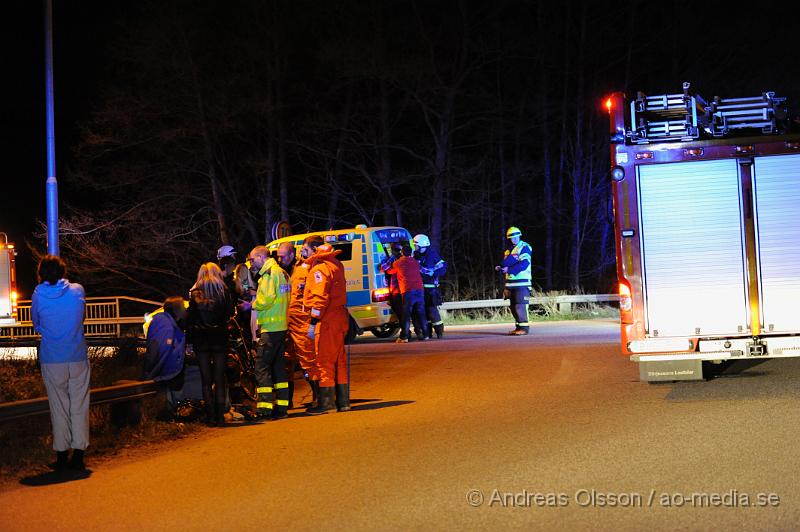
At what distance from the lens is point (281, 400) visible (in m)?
11.0

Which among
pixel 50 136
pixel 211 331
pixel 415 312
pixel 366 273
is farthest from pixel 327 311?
pixel 50 136

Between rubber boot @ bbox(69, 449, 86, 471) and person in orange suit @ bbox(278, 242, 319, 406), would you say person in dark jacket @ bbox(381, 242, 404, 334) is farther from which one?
rubber boot @ bbox(69, 449, 86, 471)

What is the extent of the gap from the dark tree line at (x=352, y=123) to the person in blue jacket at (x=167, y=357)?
19686mm

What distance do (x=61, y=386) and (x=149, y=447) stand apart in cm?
143

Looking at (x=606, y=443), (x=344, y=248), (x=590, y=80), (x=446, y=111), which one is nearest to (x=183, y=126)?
(x=446, y=111)

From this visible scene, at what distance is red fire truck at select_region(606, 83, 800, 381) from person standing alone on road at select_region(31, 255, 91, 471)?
223 inches

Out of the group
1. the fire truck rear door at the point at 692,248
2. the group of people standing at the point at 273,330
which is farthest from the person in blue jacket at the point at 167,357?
the fire truck rear door at the point at 692,248

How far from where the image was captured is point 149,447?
9.63 metres

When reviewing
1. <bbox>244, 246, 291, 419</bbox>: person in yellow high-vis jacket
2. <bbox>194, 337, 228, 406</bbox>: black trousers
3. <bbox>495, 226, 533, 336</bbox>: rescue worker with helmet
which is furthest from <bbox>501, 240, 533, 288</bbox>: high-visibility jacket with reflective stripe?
<bbox>194, 337, 228, 406</bbox>: black trousers

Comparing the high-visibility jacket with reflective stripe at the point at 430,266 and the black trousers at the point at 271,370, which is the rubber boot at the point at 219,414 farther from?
the high-visibility jacket with reflective stripe at the point at 430,266

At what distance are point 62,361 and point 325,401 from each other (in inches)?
133

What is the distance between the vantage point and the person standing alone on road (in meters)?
8.45

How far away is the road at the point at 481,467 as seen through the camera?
6.41m

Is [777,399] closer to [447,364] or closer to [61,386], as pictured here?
[447,364]
